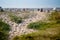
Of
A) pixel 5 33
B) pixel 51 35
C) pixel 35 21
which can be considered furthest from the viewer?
pixel 35 21

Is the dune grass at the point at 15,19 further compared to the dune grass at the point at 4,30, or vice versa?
the dune grass at the point at 15,19

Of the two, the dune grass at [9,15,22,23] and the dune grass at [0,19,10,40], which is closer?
the dune grass at [0,19,10,40]

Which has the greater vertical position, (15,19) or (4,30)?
(15,19)

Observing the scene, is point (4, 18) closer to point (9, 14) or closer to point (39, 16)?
point (9, 14)

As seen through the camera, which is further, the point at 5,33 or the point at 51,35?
the point at 5,33

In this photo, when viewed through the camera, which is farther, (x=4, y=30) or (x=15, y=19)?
(x=15, y=19)

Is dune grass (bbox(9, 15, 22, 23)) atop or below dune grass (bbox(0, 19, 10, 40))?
atop

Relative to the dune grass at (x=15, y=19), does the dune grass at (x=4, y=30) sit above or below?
below

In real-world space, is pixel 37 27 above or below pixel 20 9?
below

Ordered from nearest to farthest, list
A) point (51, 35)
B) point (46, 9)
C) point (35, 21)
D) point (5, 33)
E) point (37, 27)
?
point (51, 35), point (5, 33), point (37, 27), point (35, 21), point (46, 9)

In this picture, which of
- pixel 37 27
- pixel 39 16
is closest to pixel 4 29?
pixel 37 27
